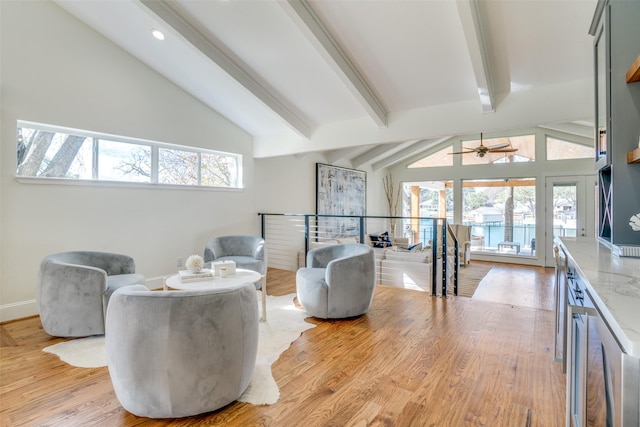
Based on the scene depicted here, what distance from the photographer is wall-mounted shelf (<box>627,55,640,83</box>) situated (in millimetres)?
1496

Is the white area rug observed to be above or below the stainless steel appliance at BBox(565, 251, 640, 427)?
below

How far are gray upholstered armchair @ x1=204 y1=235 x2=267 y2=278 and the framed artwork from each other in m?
2.36

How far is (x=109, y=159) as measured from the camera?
13.1 ft

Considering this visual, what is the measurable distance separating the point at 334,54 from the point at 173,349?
3.06m

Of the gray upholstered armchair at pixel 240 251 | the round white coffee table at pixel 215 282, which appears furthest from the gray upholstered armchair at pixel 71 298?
the gray upholstered armchair at pixel 240 251

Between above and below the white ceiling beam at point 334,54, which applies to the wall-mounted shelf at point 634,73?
below

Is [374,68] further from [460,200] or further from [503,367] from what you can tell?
[460,200]

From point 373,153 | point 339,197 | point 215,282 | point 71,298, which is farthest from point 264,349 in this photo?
point 373,153

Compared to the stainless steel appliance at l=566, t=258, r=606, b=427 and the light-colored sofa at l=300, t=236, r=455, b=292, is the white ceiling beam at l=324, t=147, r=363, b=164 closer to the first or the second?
the light-colored sofa at l=300, t=236, r=455, b=292

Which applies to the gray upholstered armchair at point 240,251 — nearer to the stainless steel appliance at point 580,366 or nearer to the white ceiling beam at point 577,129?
the stainless steel appliance at point 580,366

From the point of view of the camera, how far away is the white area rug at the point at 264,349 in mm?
1994

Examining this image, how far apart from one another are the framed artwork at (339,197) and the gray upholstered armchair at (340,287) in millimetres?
3485

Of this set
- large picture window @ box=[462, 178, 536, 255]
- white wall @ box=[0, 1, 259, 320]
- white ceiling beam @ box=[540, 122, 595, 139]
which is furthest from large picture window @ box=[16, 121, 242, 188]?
white ceiling beam @ box=[540, 122, 595, 139]

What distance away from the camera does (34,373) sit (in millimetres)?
2227
